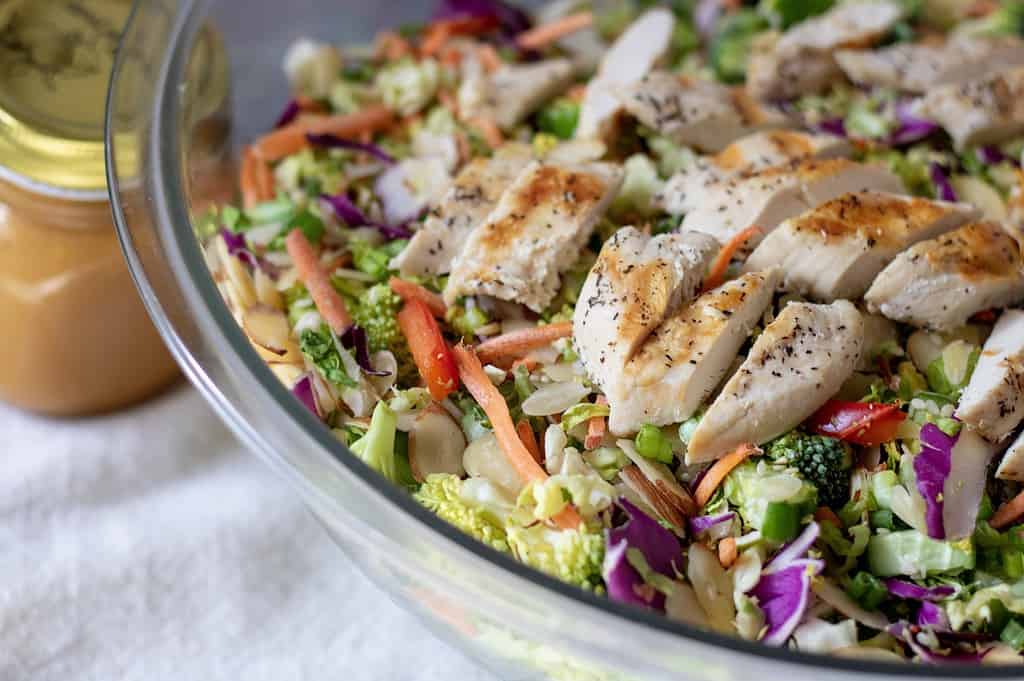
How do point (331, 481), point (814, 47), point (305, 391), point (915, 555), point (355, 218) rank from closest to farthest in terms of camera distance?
point (331, 481), point (915, 555), point (305, 391), point (355, 218), point (814, 47)

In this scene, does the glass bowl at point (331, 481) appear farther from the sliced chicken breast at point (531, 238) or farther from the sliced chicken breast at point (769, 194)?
the sliced chicken breast at point (769, 194)

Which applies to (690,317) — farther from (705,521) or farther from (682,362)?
(705,521)

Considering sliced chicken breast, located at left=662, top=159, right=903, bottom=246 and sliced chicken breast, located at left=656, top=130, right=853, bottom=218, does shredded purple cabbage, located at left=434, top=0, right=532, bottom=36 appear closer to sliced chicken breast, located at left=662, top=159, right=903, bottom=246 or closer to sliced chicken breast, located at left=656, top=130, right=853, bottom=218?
sliced chicken breast, located at left=656, top=130, right=853, bottom=218

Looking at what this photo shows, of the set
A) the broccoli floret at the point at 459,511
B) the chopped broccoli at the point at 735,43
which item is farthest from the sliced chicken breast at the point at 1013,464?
the chopped broccoli at the point at 735,43

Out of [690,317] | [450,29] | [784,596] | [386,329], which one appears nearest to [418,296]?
[386,329]

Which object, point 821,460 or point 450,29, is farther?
point 450,29

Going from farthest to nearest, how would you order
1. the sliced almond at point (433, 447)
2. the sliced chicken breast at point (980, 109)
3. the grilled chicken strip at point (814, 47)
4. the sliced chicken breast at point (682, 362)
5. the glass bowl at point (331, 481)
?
the grilled chicken strip at point (814, 47)
the sliced chicken breast at point (980, 109)
the sliced almond at point (433, 447)
the sliced chicken breast at point (682, 362)
the glass bowl at point (331, 481)
